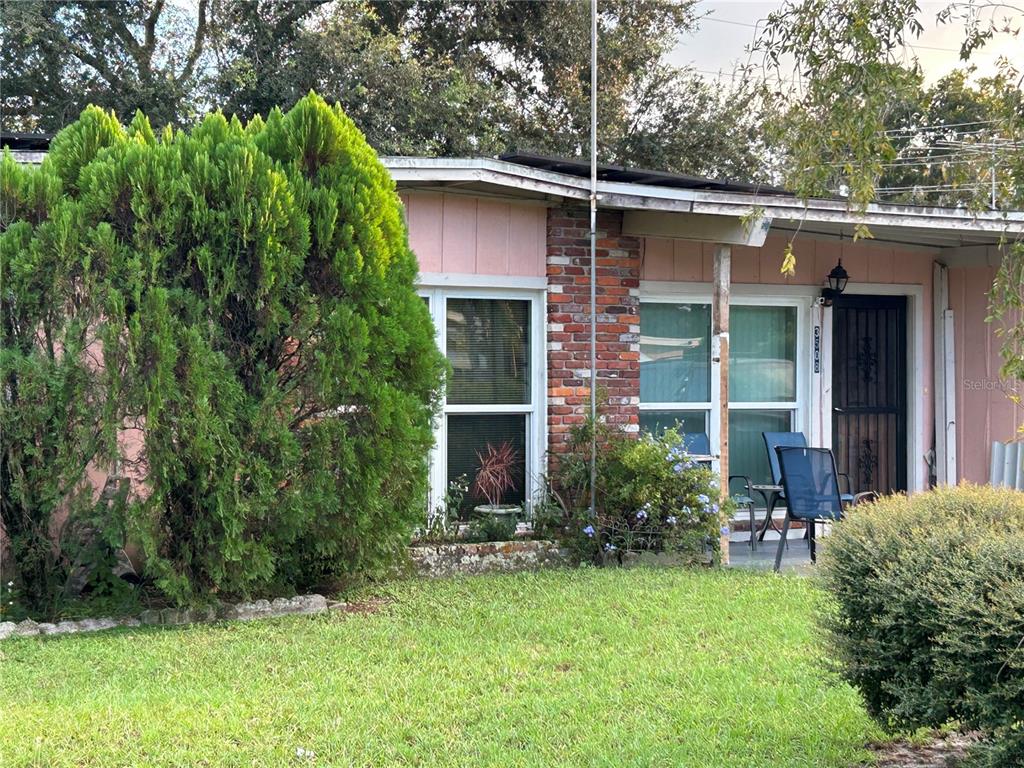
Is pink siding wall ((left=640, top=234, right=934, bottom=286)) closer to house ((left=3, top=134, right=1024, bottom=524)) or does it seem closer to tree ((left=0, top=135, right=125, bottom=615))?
house ((left=3, top=134, right=1024, bottom=524))

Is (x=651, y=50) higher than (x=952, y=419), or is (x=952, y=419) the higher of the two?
(x=651, y=50)

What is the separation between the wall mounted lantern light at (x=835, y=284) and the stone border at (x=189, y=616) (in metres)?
5.82

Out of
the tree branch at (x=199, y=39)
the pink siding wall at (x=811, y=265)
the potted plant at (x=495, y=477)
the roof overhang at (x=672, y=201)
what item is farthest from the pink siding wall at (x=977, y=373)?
the tree branch at (x=199, y=39)

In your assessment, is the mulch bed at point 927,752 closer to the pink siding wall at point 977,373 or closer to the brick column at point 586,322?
the brick column at point 586,322

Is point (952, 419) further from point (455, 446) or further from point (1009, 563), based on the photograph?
point (1009, 563)

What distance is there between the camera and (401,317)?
6.62 metres

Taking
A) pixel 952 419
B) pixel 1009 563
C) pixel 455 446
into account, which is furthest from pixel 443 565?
pixel 952 419

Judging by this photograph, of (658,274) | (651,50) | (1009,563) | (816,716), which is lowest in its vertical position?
(816,716)

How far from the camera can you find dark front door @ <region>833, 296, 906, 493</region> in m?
10.5

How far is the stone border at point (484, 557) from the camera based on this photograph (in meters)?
7.62

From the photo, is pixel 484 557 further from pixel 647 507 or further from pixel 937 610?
pixel 937 610

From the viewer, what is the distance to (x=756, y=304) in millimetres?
9953

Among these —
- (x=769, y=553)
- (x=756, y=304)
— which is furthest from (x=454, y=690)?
(x=756, y=304)

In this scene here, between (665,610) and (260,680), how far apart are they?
2.56m
